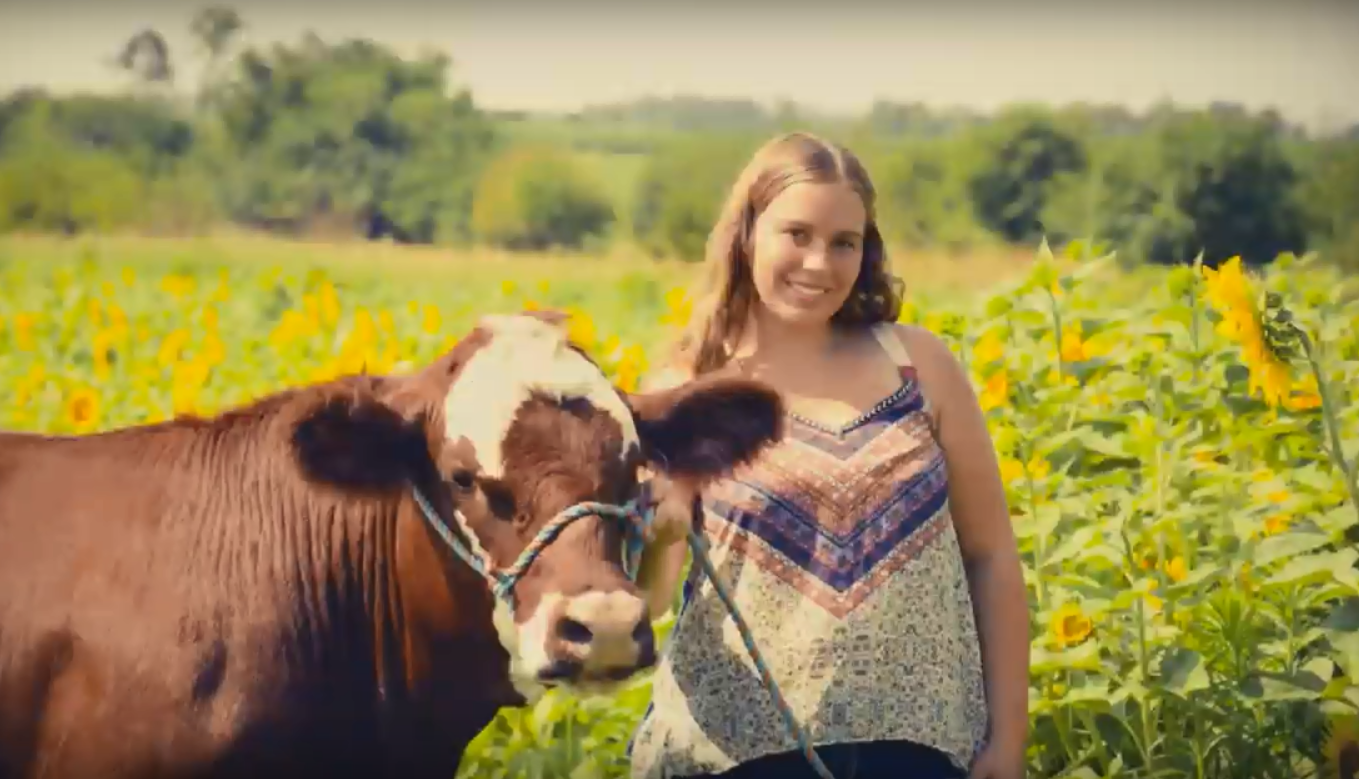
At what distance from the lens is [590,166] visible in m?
36.9

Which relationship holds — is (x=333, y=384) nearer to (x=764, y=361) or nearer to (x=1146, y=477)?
(x=764, y=361)

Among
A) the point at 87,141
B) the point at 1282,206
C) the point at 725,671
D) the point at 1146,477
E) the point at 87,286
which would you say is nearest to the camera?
the point at 725,671

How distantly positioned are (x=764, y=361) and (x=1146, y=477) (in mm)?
2247

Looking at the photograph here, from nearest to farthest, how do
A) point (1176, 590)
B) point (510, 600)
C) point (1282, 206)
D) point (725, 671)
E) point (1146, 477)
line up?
point (510, 600) < point (725, 671) < point (1176, 590) < point (1146, 477) < point (1282, 206)

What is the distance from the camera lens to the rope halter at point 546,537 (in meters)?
2.83

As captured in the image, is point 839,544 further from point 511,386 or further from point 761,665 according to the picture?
point 511,386

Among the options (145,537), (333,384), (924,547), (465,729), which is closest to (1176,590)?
(924,547)

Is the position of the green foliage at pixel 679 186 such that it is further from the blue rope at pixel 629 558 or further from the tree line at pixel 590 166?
the blue rope at pixel 629 558

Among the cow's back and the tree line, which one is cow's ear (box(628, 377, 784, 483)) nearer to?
the cow's back

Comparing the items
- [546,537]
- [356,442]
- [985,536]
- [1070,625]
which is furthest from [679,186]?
[546,537]

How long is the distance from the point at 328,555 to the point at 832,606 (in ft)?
3.17

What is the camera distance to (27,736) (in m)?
3.14

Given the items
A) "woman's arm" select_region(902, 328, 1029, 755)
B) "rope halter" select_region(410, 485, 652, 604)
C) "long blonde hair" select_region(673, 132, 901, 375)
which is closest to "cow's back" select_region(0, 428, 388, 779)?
"rope halter" select_region(410, 485, 652, 604)

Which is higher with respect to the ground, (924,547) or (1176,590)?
(924,547)
